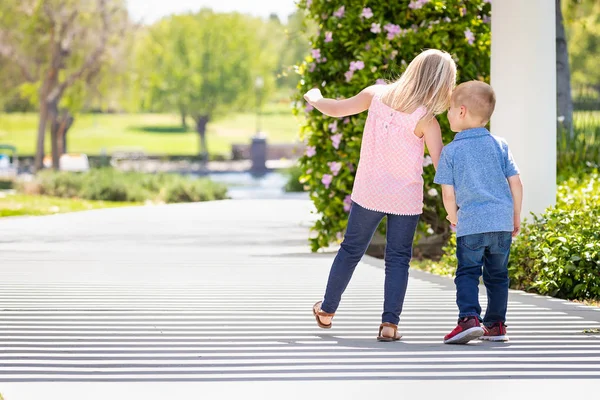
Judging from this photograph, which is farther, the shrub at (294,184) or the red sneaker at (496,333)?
the shrub at (294,184)

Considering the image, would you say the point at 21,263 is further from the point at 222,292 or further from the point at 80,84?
the point at 80,84

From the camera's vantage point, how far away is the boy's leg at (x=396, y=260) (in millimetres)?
5574

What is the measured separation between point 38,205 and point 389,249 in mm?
14891

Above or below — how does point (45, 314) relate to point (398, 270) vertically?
below

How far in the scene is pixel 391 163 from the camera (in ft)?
18.1

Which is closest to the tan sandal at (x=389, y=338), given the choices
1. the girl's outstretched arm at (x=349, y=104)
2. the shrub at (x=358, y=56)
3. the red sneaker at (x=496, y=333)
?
the red sneaker at (x=496, y=333)

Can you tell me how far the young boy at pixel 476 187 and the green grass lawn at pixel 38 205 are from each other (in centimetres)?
1302

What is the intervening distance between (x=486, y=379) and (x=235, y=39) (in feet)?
195

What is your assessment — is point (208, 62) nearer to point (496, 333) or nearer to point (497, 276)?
point (497, 276)

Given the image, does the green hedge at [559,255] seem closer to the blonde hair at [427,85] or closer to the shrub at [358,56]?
the shrub at [358,56]

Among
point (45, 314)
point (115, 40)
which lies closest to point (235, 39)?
point (115, 40)

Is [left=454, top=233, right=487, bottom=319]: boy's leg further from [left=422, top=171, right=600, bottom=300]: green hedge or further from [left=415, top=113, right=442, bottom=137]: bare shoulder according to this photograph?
[left=422, top=171, right=600, bottom=300]: green hedge

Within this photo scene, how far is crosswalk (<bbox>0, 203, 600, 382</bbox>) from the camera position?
4.70m
